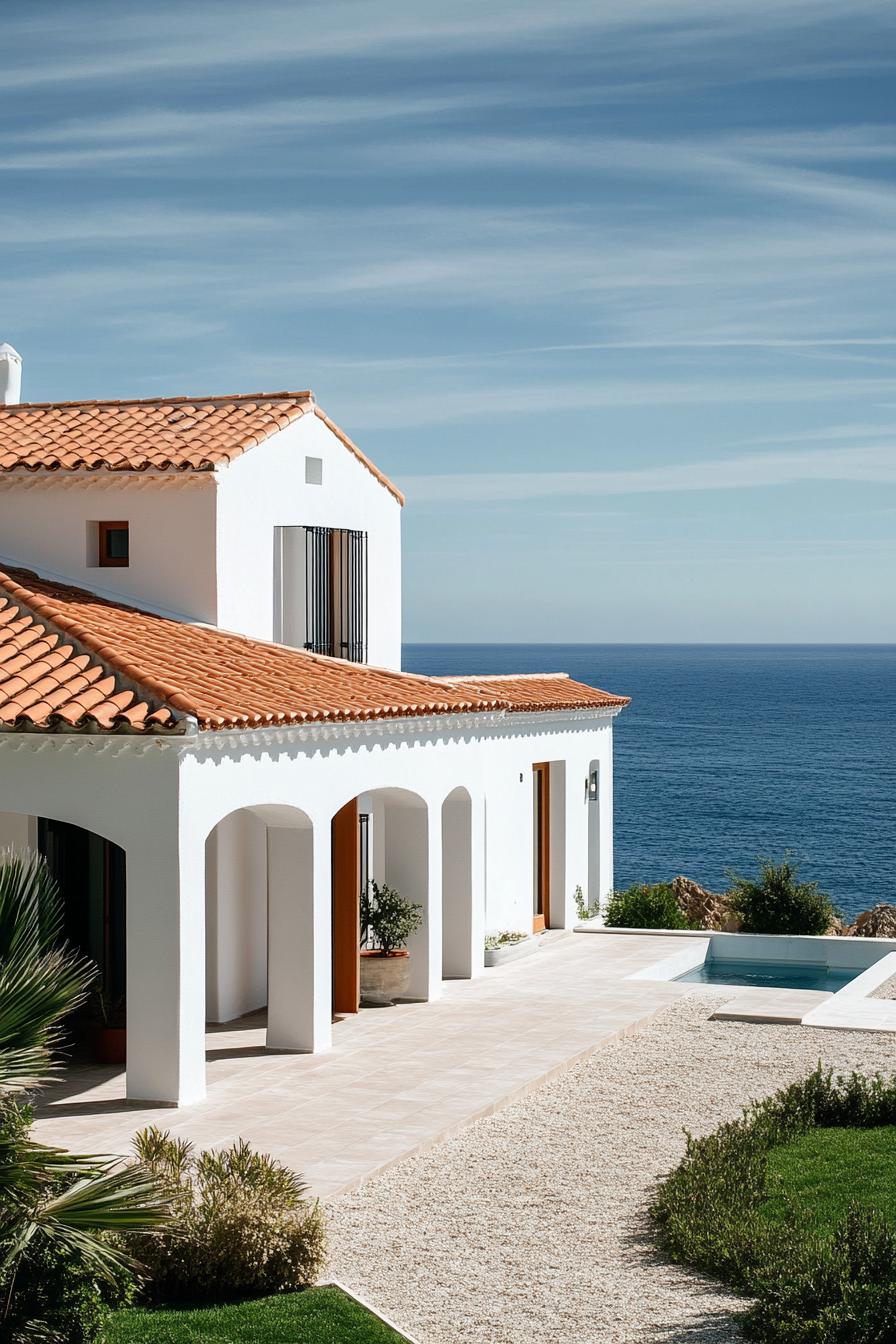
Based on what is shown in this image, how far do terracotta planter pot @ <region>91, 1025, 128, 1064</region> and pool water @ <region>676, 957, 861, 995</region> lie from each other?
29.9 ft

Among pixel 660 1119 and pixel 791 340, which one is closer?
pixel 660 1119

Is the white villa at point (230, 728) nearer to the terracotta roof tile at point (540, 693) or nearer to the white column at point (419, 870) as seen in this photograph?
the white column at point (419, 870)

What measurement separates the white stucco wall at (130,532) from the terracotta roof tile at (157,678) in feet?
1.13

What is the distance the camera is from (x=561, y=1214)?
10.7 meters

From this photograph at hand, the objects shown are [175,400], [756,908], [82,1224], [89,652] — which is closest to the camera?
[82,1224]

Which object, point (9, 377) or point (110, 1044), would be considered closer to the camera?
point (110, 1044)

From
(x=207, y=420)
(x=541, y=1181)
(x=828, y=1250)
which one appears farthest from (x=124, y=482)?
(x=828, y=1250)

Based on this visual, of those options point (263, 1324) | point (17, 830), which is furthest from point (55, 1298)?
point (17, 830)

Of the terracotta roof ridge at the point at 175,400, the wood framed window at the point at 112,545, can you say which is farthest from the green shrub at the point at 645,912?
the wood framed window at the point at 112,545

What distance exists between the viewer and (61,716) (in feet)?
42.2

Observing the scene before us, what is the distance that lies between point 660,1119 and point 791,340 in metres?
30.3

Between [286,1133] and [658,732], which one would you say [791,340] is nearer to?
[286,1133]

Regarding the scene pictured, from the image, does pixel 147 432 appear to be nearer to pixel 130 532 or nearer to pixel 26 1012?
pixel 130 532

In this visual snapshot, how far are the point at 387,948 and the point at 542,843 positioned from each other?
6.60m
